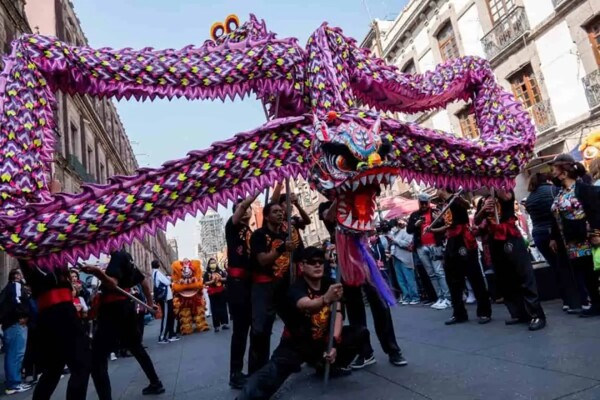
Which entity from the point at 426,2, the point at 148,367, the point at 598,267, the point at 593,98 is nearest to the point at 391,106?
the point at 598,267

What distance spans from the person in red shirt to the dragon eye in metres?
4.79

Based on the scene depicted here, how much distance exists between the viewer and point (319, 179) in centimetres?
236

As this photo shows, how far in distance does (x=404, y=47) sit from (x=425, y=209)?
15225 mm

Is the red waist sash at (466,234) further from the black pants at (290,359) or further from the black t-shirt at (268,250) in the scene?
the black t-shirt at (268,250)

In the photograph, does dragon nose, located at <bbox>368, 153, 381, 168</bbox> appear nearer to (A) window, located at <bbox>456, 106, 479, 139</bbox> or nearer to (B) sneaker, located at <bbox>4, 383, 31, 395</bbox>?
(B) sneaker, located at <bbox>4, 383, 31, 395</bbox>

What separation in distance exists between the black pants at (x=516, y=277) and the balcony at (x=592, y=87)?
9.57m

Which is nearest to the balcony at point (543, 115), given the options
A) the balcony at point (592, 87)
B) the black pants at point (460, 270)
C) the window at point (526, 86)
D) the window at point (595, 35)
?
the window at point (526, 86)

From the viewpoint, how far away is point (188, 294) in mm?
9438

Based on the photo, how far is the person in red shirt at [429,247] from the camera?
6871mm

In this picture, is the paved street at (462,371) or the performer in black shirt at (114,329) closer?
the paved street at (462,371)

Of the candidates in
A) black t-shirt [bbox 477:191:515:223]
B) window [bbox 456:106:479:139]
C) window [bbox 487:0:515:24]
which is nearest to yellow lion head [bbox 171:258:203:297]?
black t-shirt [bbox 477:191:515:223]

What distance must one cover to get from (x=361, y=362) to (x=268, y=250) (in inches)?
49.7

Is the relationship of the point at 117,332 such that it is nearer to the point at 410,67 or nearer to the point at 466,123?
the point at 466,123

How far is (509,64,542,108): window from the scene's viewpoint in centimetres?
Answer: 1388
